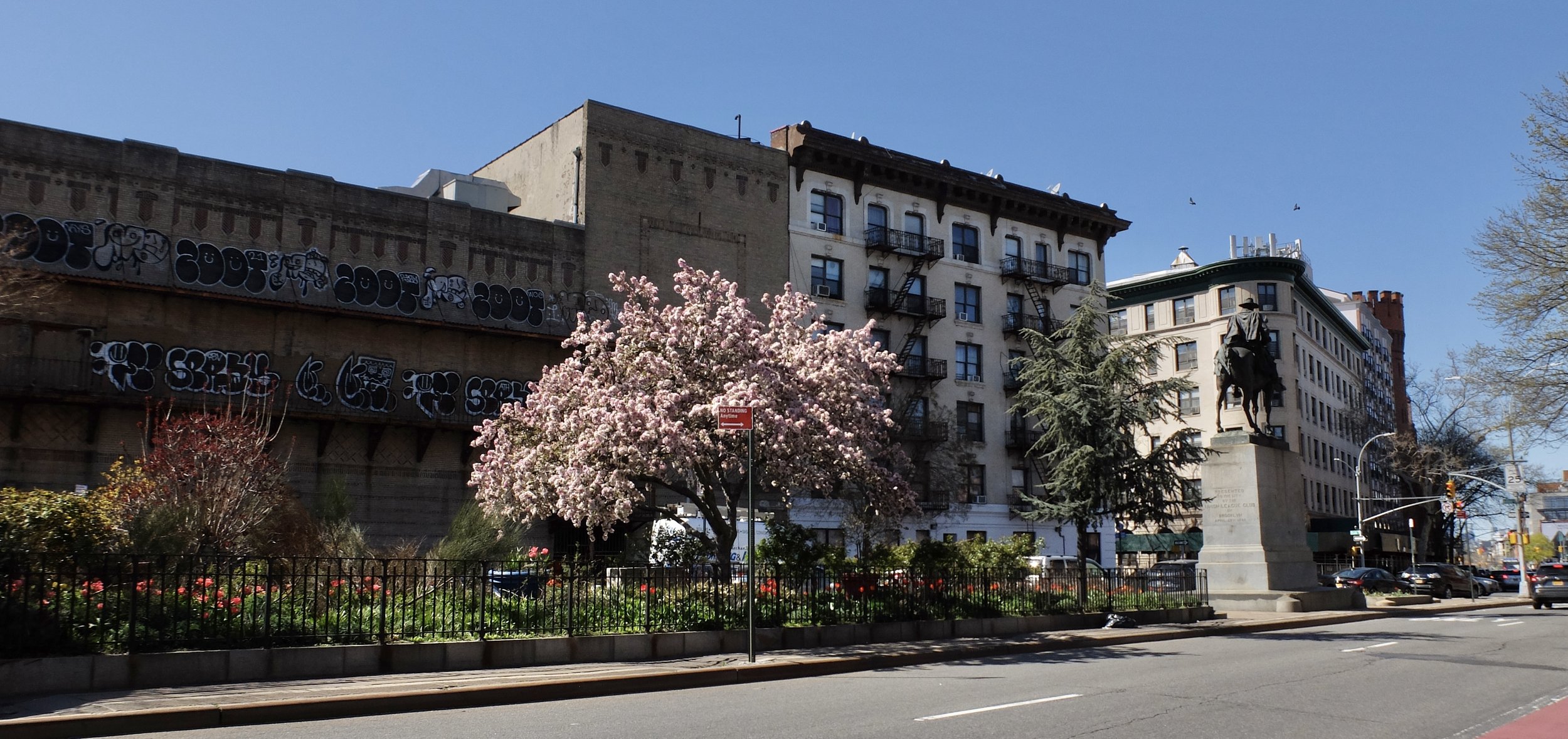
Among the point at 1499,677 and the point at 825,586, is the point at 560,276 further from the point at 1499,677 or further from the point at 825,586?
the point at 1499,677

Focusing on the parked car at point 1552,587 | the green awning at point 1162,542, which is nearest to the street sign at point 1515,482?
the parked car at point 1552,587

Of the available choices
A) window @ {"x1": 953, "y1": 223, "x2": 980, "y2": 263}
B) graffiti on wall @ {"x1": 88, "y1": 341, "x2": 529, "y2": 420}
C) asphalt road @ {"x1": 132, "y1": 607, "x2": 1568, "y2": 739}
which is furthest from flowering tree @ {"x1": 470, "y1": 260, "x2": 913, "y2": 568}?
window @ {"x1": 953, "y1": 223, "x2": 980, "y2": 263}

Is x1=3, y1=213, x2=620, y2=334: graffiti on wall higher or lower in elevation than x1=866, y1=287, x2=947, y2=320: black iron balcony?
lower

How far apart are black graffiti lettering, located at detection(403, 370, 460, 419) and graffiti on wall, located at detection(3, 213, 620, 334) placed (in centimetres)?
210

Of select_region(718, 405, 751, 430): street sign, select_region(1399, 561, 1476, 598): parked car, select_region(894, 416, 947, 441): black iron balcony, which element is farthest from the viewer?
select_region(894, 416, 947, 441): black iron balcony

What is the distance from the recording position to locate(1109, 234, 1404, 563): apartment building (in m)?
72.8

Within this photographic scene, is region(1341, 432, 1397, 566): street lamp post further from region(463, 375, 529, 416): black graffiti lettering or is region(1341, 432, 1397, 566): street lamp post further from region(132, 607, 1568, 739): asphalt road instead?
region(132, 607, 1568, 739): asphalt road

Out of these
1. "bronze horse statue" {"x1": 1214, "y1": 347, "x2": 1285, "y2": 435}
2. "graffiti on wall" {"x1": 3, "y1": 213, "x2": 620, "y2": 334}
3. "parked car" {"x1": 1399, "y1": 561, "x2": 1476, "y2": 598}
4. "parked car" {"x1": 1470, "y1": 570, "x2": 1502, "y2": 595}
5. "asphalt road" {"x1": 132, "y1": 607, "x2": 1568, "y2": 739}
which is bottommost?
"parked car" {"x1": 1470, "y1": 570, "x2": 1502, "y2": 595}

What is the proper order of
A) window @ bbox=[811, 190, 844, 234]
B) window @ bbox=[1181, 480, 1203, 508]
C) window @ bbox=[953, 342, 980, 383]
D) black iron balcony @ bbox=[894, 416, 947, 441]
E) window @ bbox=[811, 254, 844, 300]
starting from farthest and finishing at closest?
window @ bbox=[953, 342, 980, 383]
window @ bbox=[811, 190, 844, 234]
black iron balcony @ bbox=[894, 416, 947, 441]
window @ bbox=[811, 254, 844, 300]
window @ bbox=[1181, 480, 1203, 508]

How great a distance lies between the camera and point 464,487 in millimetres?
39938

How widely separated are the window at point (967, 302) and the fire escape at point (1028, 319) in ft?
5.32

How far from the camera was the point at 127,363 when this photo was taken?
34.1 meters

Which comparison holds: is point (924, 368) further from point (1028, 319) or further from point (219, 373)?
point (219, 373)

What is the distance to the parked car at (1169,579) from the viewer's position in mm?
25703
